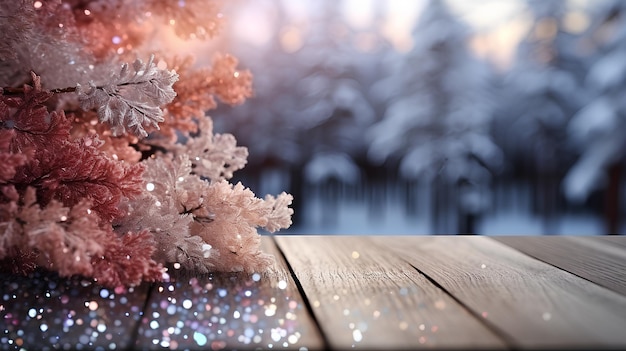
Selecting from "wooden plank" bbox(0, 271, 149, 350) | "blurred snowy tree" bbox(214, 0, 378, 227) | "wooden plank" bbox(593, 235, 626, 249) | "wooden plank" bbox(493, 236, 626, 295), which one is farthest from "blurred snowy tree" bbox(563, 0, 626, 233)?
"wooden plank" bbox(0, 271, 149, 350)

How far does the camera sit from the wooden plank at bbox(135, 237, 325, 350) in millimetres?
1073

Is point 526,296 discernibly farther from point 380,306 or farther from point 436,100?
point 436,100

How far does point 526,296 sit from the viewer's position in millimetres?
1421

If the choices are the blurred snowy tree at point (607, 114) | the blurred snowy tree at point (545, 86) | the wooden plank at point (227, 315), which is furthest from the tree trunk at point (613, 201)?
the wooden plank at point (227, 315)

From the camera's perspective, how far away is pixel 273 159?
15.2 metres

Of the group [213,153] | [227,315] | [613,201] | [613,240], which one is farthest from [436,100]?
[227,315]

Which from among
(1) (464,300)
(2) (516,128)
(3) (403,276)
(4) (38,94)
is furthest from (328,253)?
(2) (516,128)

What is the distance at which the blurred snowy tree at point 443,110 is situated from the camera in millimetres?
13172

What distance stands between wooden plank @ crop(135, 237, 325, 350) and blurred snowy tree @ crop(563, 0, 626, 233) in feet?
36.0

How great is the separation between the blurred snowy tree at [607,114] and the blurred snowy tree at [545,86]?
39 centimetres

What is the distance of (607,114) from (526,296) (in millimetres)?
11163

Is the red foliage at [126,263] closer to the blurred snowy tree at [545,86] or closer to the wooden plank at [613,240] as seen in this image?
the wooden plank at [613,240]

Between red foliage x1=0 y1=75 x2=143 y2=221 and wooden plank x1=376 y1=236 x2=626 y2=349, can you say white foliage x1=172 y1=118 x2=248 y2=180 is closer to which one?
red foliage x1=0 y1=75 x2=143 y2=221

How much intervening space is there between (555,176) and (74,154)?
1689 cm
